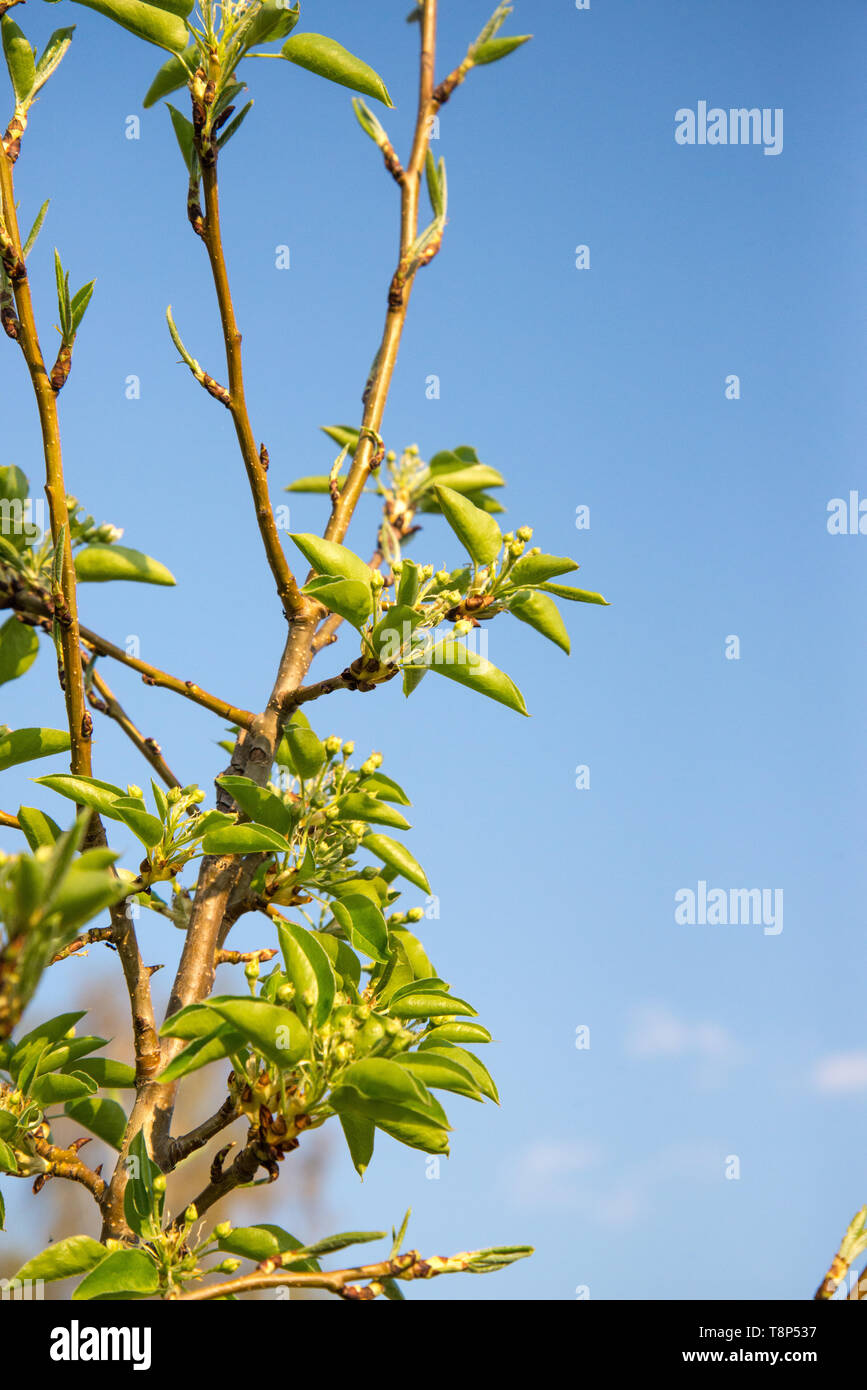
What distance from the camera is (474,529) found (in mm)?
1711

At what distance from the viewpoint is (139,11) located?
1.55m

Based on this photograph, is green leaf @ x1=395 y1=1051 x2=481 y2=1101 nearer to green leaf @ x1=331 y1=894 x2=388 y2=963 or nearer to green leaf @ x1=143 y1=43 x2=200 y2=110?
green leaf @ x1=331 y1=894 x2=388 y2=963

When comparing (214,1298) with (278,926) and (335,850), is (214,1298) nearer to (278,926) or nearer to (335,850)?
(278,926)

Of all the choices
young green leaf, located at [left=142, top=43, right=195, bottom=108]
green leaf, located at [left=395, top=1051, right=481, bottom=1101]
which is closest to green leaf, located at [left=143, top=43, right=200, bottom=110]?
young green leaf, located at [left=142, top=43, right=195, bottom=108]

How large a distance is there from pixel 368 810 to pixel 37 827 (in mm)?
474

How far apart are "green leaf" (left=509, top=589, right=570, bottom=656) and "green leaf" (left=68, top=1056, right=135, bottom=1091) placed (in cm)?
94

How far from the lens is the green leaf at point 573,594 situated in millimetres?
1723

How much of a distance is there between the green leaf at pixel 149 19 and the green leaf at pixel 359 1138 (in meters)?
1.46

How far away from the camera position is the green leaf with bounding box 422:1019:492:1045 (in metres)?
1.57

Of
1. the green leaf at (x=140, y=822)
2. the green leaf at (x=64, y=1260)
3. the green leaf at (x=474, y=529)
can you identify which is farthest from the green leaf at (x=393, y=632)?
the green leaf at (x=64, y=1260)

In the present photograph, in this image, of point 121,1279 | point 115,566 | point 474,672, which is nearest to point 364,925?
point 474,672

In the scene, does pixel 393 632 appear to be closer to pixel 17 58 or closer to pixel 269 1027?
pixel 269 1027

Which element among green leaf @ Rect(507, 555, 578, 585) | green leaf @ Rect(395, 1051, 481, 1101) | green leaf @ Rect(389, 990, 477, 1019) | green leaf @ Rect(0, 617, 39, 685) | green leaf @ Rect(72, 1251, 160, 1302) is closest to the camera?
green leaf @ Rect(72, 1251, 160, 1302)
